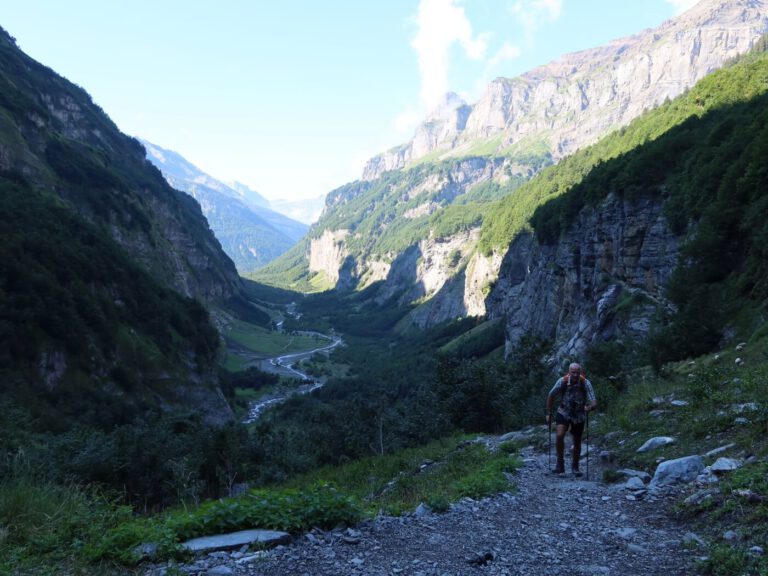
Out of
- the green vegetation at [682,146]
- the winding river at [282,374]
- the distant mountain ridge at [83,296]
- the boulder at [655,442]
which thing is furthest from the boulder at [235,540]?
the winding river at [282,374]

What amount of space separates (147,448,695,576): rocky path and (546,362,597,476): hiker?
2.73m

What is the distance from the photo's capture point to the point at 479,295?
178m

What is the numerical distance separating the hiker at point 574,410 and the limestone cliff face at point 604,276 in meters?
31.9

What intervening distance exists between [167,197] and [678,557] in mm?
207887

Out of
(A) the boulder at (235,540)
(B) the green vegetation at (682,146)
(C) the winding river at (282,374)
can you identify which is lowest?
(C) the winding river at (282,374)

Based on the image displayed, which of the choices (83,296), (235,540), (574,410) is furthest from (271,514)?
(83,296)

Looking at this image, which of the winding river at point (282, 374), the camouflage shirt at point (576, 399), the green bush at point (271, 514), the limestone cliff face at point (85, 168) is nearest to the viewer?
the green bush at point (271, 514)

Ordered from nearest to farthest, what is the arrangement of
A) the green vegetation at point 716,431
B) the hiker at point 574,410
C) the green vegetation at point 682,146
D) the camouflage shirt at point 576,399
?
the green vegetation at point 716,431, the hiker at point 574,410, the camouflage shirt at point 576,399, the green vegetation at point 682,146

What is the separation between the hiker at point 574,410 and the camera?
42.2 ft

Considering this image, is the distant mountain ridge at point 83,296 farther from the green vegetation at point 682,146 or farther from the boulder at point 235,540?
the green vegetation at point 682,146

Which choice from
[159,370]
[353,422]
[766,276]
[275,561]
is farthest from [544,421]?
[159,370]

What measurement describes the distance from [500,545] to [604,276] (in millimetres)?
60808

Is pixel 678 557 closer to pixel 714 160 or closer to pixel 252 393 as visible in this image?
pixel 714 160

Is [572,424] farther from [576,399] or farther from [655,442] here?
[655,442]
